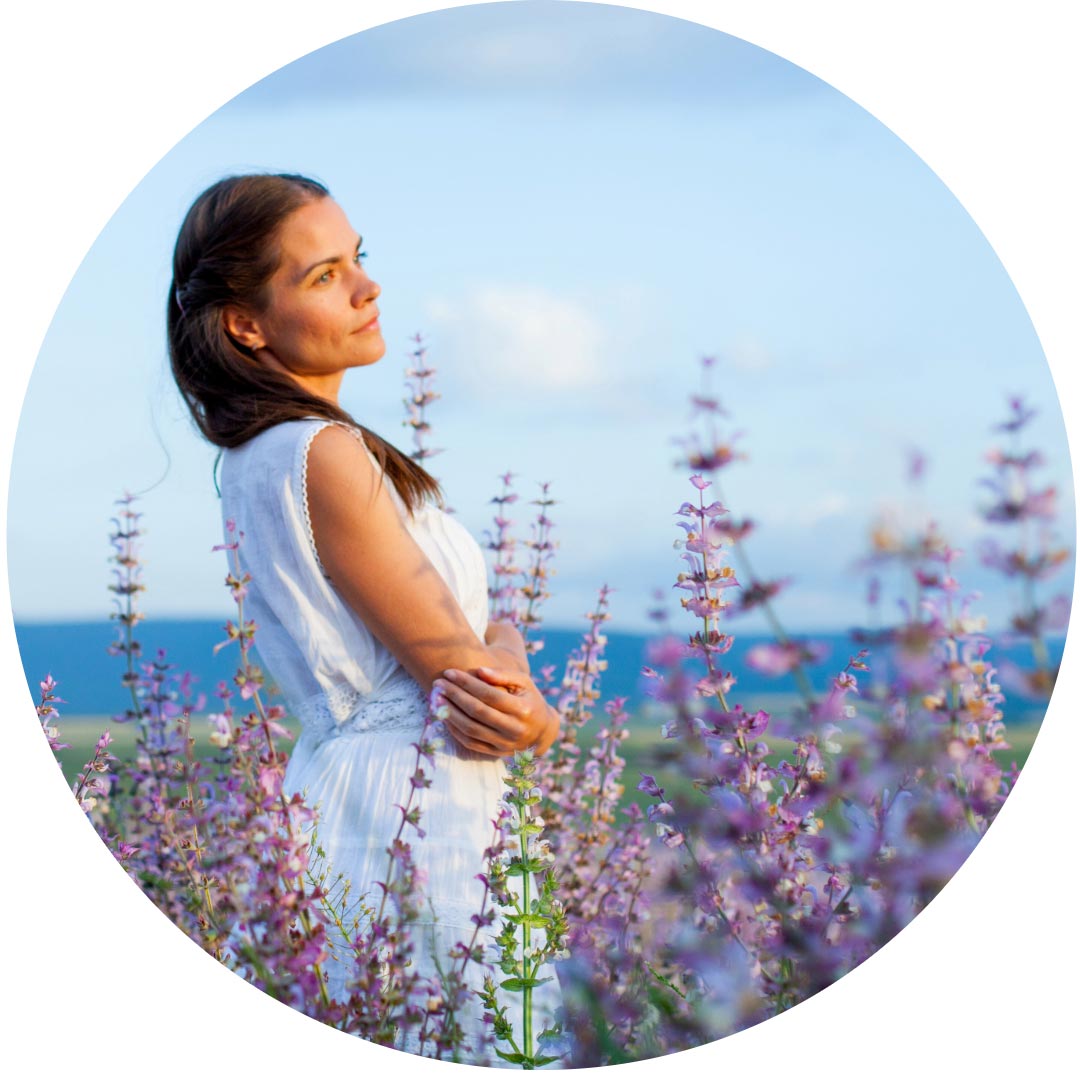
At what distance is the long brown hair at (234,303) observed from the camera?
106 inches

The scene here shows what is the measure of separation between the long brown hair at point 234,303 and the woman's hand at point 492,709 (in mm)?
330

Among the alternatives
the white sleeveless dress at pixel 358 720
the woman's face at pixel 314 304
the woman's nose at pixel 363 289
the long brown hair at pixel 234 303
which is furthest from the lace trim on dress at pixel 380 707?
the woman's nose at pixel 363 289

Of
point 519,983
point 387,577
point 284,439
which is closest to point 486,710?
point 387,577

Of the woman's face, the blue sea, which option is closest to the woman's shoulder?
the woman's face

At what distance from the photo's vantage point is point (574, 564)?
2836 mm

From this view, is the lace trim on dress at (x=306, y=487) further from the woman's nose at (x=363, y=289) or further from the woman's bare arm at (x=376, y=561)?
the woman's nose at (x=363, y=289)

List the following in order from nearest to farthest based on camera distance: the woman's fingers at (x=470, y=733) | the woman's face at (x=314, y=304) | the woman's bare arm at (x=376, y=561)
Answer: the woman's bare arm at (x=376, y=561) < the woman's fingers at (x=470, y=733) < the woman's face at (x=314, y=304)

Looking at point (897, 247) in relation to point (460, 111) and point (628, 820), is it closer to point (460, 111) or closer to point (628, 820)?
point (460, 111)

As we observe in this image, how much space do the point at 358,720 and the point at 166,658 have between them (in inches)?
20.7

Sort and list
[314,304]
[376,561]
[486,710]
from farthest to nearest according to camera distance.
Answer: [314,304] < [486,710] < [376,561]

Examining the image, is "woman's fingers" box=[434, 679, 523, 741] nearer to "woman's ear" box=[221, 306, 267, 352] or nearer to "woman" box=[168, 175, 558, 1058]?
"woman" box=[168, 175, 558, 1058]

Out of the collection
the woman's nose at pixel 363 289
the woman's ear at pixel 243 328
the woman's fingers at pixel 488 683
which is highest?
the woman's nose at pixel 363 289

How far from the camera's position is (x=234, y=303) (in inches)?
109

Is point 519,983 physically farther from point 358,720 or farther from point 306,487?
point 306,487
